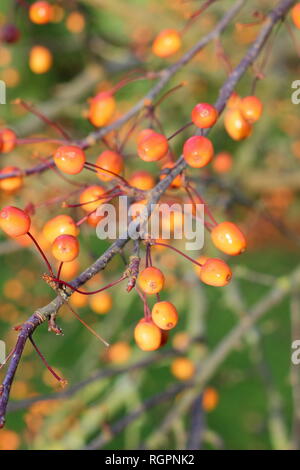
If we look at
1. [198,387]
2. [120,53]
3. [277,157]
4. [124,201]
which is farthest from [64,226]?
[277,157]

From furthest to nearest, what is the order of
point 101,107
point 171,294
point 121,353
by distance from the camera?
point 171,294 < point 121,353 < point 101,107

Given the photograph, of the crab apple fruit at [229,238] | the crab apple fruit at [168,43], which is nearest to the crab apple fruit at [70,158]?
the crab apple fruit at [229,238]

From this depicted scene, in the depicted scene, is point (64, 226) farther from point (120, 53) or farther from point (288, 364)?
point (288, 364)

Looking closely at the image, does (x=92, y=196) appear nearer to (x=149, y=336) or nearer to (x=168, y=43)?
(x=149, y=336)

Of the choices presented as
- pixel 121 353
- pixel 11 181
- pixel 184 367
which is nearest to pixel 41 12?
pixel 11 181

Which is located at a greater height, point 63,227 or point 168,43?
point 168,43

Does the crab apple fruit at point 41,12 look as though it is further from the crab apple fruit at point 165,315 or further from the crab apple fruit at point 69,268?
the crab apple fruit at point 165,315

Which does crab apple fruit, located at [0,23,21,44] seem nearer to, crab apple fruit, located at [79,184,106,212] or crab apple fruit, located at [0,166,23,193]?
crab apple fruit, located at [0,166,23,193]
